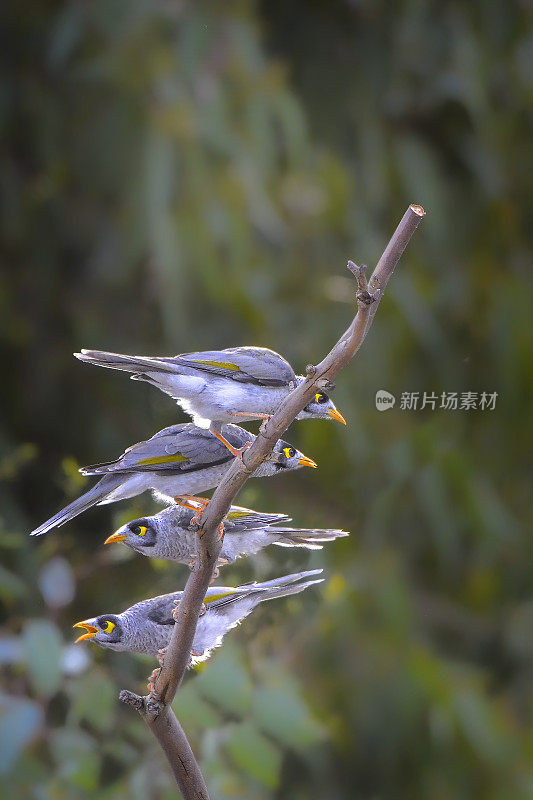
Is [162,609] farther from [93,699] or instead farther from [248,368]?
[93,699]

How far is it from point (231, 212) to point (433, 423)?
92 cm

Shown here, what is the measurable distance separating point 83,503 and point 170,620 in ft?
1.03

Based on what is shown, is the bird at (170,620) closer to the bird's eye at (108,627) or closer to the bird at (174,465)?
the bird's eye at (108,627)

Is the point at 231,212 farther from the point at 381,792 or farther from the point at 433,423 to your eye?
the point at 381,792

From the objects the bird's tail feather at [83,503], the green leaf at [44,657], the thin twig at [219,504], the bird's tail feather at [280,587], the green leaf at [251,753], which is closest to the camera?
the thin twig at [219,504]

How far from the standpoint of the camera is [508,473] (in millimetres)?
3645

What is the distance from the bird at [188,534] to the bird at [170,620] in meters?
0.06

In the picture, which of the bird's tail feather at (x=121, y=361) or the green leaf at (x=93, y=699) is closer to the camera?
the bird's tail feather at (x=121, y=361)

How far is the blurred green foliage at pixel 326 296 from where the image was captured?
3.12m

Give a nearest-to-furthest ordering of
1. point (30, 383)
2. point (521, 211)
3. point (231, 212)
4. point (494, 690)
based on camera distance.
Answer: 1. point (231, 212)
2. point (30, 383)
3. point (494, 690)
4. point (521, 211)

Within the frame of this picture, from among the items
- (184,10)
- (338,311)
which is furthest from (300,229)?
(184,10)

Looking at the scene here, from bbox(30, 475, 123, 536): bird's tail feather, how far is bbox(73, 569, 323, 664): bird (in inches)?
Result: 7.7

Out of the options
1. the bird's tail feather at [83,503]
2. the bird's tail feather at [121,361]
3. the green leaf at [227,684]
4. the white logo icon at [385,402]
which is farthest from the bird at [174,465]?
the green leaf at [227,684]

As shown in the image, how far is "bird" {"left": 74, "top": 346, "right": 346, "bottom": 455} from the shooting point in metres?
1.27
